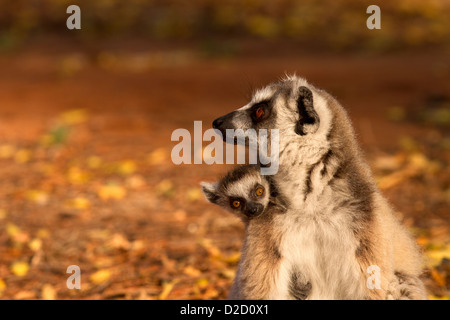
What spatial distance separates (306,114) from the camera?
3.68 m

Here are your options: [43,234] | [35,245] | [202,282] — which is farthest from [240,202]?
[43,234]

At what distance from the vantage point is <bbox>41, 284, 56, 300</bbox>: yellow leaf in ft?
16.1

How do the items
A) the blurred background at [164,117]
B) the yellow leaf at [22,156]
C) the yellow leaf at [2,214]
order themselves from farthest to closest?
the yellow leaf at [22,156] → the yellow leaf at [2,214] → the blurred background at [164,117]

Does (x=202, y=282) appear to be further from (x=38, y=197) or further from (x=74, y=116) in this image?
(x=74, y=116)

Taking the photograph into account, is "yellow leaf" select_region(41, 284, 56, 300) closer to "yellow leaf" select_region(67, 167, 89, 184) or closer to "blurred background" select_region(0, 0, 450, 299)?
"blurred background" select_region(0, 0, 450, 299)

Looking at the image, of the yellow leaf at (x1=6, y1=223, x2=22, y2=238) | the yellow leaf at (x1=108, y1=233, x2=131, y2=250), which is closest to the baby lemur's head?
the yellow leaf at (x1=108, y1=233, x2=131, y2=250)

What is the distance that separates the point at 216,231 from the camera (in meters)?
6.47

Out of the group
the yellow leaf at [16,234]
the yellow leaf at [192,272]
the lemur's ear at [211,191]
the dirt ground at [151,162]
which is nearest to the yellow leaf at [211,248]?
the dirt ground at [151,162]

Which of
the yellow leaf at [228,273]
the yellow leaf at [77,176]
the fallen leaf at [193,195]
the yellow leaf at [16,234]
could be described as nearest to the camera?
the yellow leaf at [228,273]

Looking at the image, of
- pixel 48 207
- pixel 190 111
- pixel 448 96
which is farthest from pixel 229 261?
pixel 448 96

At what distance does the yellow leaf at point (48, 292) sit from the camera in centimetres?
492

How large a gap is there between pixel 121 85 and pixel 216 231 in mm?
7227

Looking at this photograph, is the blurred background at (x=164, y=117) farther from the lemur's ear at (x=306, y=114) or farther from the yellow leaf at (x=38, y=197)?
the lemur's ear at (x=306, y=114)

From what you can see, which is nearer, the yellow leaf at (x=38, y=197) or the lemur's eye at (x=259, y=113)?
the lemur's eye at (x=259, y=113)
